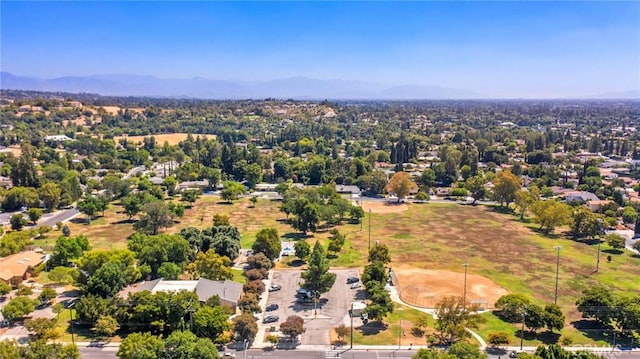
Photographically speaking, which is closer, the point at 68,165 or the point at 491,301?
the point at 491,301

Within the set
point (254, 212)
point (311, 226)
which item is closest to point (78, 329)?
point (311, 226)

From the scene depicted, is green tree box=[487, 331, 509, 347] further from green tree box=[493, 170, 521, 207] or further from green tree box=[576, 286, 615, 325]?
green tree box=[493, 170, 521, 207]

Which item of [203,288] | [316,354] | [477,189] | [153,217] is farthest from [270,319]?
[477,189]

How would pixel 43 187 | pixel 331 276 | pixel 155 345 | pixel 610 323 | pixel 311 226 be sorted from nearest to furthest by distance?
pixel 155 345 → pixel 610 323 → pixel 331 276 → pixel 311 226 → pixel 43 187

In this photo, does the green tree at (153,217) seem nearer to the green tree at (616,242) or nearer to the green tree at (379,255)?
the green tree at (379,255)

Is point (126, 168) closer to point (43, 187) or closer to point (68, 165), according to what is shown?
point (68, 165)

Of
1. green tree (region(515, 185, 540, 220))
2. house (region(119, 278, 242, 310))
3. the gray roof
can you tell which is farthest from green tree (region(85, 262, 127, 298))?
green tree (region(515, 185, 540, 220))
